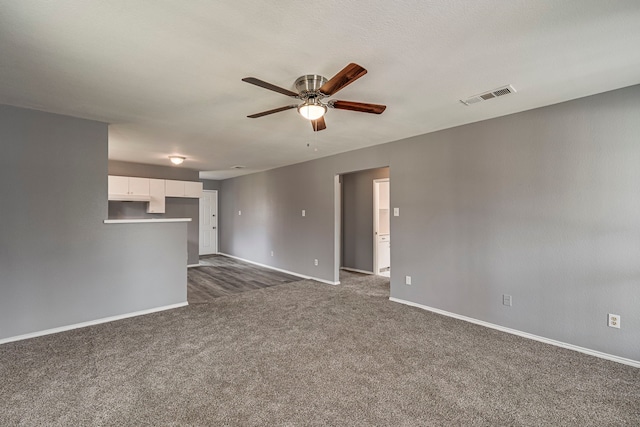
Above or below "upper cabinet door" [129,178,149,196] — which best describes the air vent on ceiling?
above

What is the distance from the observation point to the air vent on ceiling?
2.57 meters

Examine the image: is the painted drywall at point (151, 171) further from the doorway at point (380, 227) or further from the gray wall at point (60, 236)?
the doorway at point (380, 227)

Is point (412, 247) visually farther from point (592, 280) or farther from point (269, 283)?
point (269, 283)

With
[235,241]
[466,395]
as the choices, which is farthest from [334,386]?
[235,241]

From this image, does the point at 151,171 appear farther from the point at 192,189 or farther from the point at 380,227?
the point at 380,227

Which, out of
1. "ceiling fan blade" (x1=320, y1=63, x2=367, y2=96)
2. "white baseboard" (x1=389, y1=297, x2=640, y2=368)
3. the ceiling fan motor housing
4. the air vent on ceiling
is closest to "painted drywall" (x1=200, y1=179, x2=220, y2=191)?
"white baseboard" (x1=389, y1=297, x2=640, y2=368)

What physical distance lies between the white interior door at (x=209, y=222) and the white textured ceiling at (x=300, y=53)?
18.4ft

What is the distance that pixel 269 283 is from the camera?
5457mm

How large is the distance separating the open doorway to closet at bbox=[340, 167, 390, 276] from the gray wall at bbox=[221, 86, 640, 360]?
5.23 ft

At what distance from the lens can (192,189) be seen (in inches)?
272

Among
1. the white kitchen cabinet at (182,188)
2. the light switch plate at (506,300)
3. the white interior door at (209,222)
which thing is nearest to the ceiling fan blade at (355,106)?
the light switch plate at (506,300)

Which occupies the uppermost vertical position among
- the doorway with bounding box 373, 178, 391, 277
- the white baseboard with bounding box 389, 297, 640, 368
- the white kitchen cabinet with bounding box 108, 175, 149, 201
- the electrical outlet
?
the white kitchen cabinet with bounding box 108, 175, 149, 201

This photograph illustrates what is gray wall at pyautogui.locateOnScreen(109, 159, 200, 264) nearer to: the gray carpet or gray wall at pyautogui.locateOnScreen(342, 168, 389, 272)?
the gray carpet

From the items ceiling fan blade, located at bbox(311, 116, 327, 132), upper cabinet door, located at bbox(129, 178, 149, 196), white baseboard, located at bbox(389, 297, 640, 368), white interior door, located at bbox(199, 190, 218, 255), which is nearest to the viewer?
white baseboard, located at bbox(389, 297, 640, 368)
